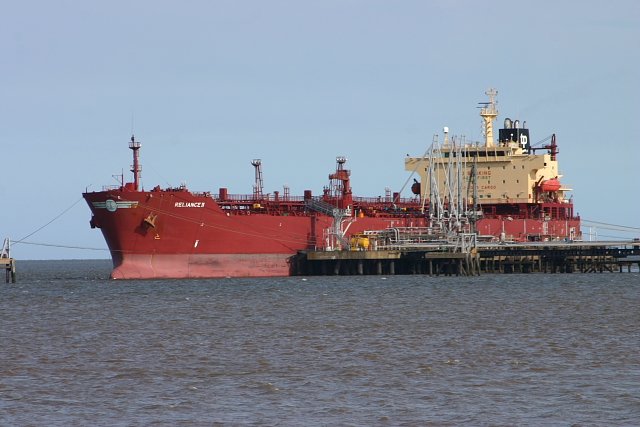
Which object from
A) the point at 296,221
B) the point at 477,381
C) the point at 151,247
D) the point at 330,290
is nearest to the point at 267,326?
the point at 477,381

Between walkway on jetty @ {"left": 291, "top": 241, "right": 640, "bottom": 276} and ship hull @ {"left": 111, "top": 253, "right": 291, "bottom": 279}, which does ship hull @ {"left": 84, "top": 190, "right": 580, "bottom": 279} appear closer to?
ship hull @ {"left": 111, "top": 253, "right": 291, "bottom": 279}

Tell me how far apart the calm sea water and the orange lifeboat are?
1066 inches

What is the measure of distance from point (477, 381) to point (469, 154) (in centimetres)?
5182

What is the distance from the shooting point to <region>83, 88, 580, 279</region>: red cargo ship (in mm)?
56969

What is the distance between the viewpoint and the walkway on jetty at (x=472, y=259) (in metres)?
60.5

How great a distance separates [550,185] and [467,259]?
54.0 feet

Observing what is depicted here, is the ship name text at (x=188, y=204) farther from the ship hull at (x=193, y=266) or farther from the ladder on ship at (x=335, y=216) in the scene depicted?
the ladder on ship at (x=335, y=216)

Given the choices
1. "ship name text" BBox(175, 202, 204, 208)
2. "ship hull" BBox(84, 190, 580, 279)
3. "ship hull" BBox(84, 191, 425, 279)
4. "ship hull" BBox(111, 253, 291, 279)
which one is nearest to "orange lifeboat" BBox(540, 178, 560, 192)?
"ship hull" BBox(84, 190, 580, 279)

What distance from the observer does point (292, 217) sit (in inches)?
2430

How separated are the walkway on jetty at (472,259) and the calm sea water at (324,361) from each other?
1397cm

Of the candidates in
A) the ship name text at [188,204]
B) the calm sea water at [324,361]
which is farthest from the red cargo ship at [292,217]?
the calm sea water at [324,361]

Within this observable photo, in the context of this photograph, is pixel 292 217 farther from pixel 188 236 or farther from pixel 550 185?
pixel 550 185

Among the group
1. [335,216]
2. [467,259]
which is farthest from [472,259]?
[335,216]

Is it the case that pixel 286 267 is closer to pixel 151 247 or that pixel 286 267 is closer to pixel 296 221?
pixel 296 221
